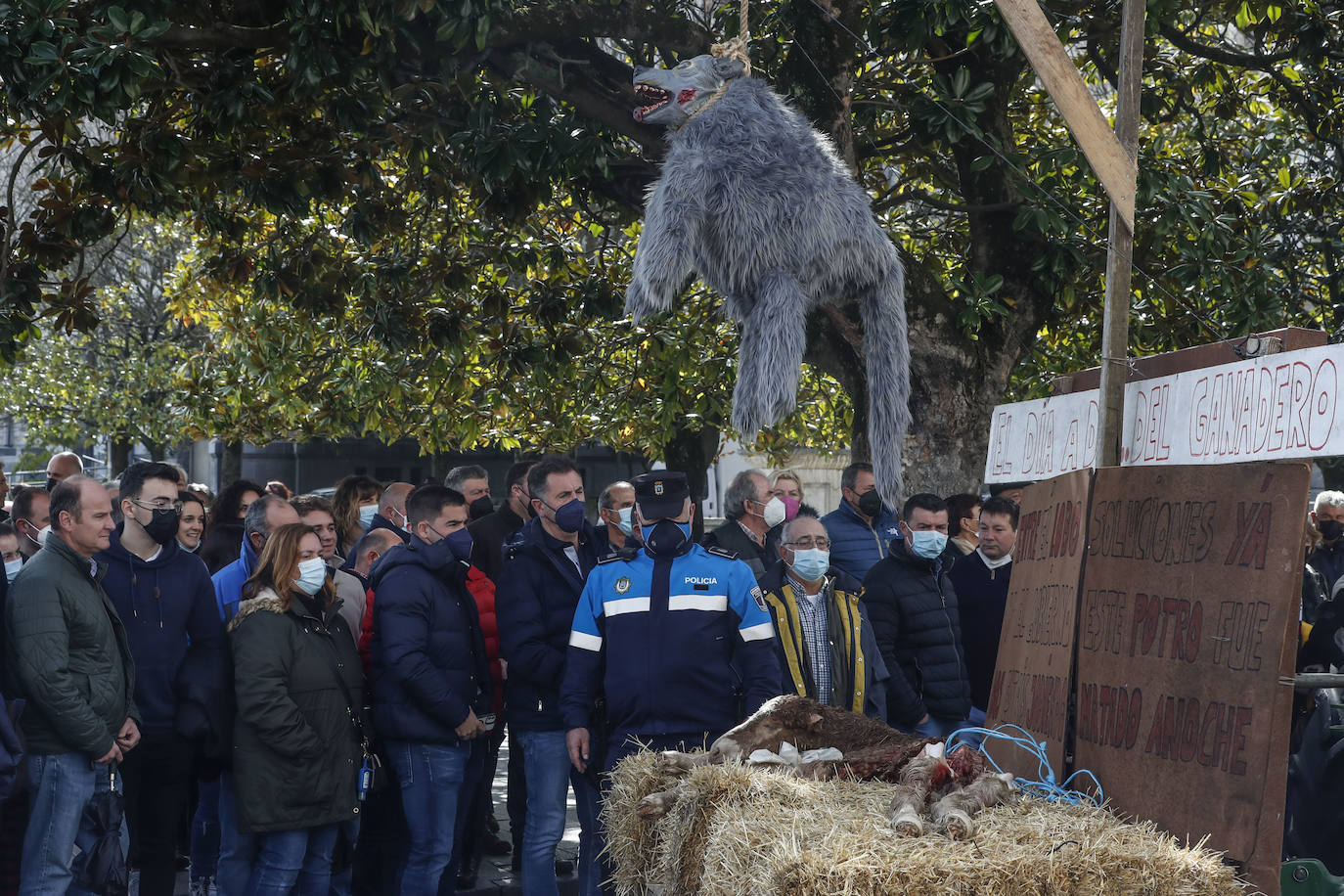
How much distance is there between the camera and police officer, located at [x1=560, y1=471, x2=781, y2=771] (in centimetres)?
553

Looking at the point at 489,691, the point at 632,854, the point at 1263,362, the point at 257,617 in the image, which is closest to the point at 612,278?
the point at 489,691

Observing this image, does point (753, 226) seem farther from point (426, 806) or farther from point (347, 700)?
point (426, 806)

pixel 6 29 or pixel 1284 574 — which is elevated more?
pixel 6 29

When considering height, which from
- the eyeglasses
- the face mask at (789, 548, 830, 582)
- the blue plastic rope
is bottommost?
the blue plastic rope

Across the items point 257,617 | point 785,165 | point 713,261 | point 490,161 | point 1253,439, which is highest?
point 490,161

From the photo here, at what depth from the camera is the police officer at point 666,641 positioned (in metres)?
5.53

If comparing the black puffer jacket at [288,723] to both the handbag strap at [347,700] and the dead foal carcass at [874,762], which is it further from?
the dead foal carcass at [874,762]

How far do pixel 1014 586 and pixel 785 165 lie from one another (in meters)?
1.79

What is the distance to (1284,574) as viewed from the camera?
11.6 ft

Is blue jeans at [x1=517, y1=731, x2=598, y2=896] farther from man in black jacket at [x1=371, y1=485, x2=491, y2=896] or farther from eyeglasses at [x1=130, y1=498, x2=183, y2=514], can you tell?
eyeglasses at [x1=130, y1=498, x2=183, y2=514]

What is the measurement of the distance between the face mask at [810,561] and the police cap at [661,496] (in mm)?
713

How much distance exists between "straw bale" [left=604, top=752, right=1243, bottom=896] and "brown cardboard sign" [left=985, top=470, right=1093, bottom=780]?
563 millimetres

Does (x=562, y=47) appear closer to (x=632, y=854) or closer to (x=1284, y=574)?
(x=632, y=854)

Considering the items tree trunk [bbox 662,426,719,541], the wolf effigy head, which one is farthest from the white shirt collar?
tree trunk [bbox 662,426,719,541]
